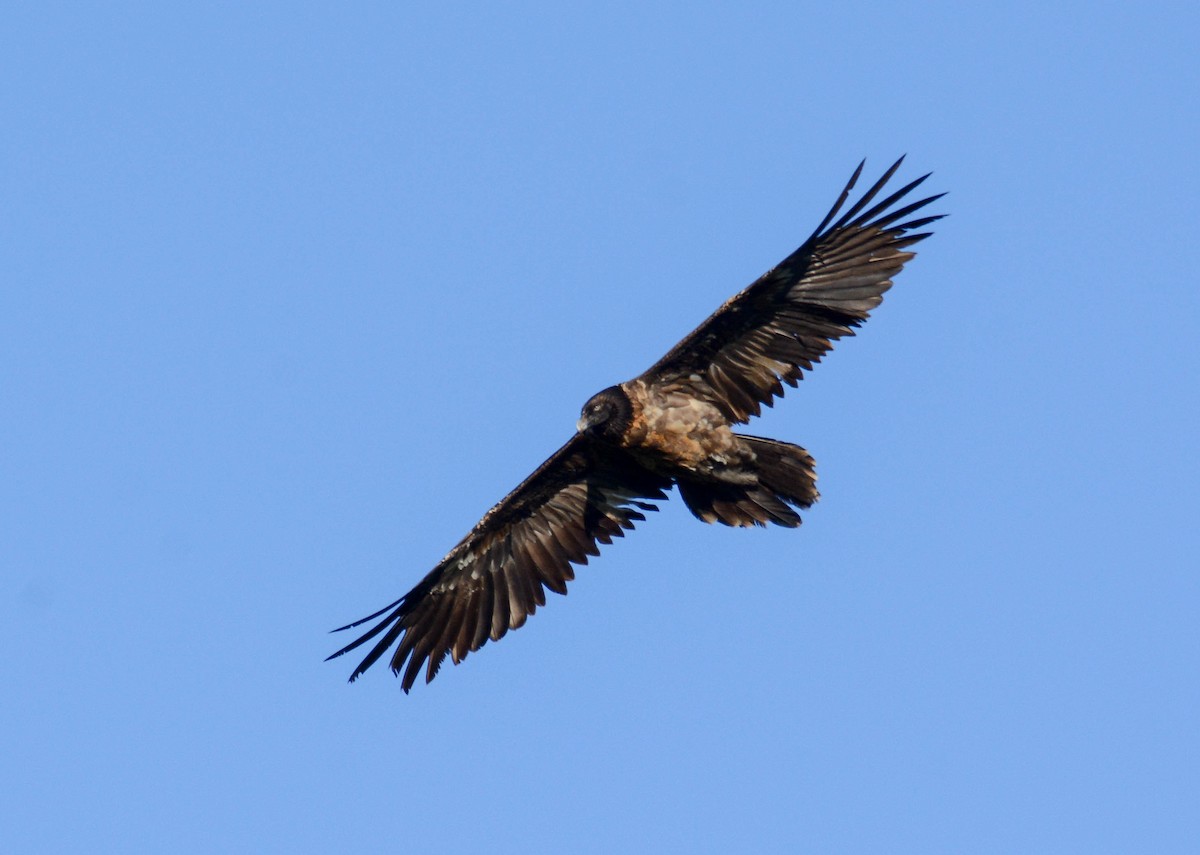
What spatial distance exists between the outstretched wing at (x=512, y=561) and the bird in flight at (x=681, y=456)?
0.5 inches

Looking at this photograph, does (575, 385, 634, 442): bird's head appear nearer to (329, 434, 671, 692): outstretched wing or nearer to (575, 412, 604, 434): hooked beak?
(575, 412, 604, 434): hooked beak

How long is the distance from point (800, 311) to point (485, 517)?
10.4 feet

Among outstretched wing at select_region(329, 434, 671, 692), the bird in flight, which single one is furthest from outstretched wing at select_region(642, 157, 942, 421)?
outstretched wing at select_region(329, 434, 671, 692)

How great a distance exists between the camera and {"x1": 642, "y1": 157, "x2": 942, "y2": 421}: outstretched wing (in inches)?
568

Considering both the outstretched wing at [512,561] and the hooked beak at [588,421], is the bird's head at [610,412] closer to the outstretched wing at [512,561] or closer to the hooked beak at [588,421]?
the hooked beak at [588,421]

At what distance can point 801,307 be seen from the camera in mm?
14578

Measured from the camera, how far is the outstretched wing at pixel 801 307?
14.4 meters

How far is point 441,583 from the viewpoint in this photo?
16.0 meters

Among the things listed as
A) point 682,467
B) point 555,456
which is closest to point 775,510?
→ point 682,467

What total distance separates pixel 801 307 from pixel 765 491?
149cm

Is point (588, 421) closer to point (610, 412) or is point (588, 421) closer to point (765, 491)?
point (610, 412)

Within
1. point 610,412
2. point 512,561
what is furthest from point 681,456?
point 512,561

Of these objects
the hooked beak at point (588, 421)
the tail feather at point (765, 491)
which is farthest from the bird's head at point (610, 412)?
the tail feather at point (765, 491)

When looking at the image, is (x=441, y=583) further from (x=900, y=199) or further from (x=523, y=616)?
(x=900, y=199)
